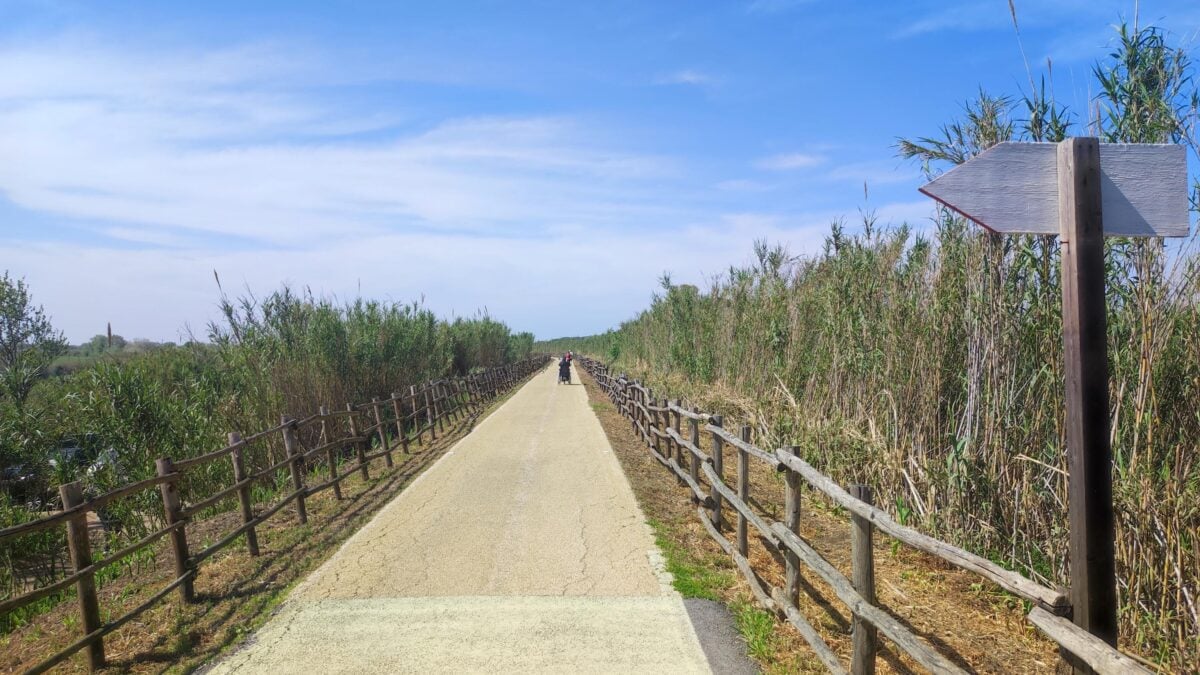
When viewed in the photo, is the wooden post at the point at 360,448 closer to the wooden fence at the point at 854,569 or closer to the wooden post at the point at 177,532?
the wooden post at the point at 177,532

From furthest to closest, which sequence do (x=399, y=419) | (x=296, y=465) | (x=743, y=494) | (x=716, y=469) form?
1. (x=399, y=419)
2. (x=296, y=465)
3. (x=716, y=469)
4. (x=743, y=494)

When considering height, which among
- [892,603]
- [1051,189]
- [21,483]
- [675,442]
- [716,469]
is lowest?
[892,603]

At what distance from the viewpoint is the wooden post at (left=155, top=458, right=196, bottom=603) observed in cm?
570

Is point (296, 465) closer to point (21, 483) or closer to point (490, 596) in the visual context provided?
point (490, 596)

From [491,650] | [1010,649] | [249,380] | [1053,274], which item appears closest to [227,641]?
[491,650]

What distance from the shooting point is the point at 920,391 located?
6484 mm

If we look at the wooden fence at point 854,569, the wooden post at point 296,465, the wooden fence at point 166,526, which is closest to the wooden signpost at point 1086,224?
the wooden fence at point 854,569

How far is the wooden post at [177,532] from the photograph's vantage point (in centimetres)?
570

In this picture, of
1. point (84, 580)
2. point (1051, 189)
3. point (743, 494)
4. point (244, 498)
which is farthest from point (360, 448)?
point (1051, 189)

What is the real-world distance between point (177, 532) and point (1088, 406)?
236 inches

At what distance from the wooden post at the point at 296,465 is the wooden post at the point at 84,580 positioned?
3.46 m

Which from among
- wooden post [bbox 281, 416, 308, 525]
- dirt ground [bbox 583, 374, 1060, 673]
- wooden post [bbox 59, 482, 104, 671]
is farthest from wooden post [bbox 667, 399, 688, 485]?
wooden post [bbox 59, 482, 104, 671]

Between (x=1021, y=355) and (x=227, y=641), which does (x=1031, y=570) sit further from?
(x=227, y=641)

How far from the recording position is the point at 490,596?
5.47 m
